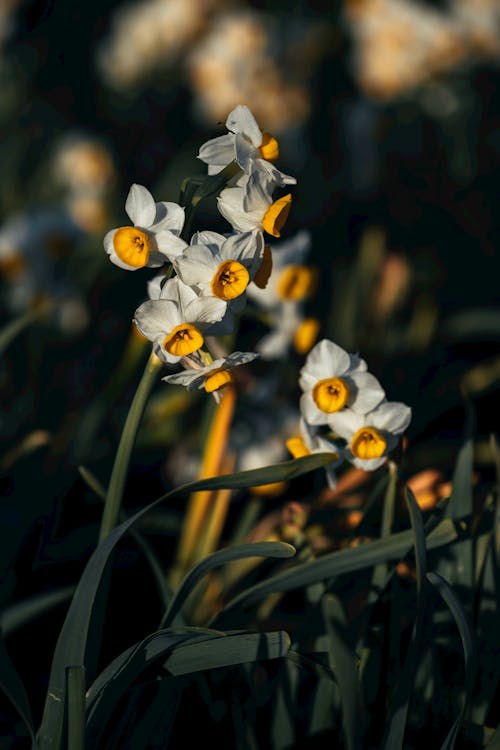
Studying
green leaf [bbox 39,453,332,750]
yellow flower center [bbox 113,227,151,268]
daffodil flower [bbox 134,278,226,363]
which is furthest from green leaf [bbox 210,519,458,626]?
yellow flower center [bbox 113,227,151,268]

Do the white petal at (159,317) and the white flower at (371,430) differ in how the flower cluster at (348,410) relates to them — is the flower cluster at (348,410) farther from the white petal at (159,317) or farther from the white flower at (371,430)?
the white petal at (159,317)

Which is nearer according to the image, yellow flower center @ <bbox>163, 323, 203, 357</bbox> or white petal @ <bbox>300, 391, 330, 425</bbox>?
yellow flower center @ <bbox>163, 323, 203, 357</bbox>

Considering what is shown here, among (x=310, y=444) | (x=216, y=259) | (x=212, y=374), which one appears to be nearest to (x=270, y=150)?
(x=216, y=259)

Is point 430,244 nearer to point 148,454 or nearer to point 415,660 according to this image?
point 148,454

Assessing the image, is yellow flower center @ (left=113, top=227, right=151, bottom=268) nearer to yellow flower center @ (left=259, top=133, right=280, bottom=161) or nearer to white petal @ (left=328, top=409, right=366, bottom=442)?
yellow flower center @ (left=259, top=133, right=280, bottom=161)

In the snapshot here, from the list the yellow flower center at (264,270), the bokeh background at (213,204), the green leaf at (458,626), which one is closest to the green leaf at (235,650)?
the green leaf at (458,626)

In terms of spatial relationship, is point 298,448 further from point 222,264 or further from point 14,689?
point 14,689

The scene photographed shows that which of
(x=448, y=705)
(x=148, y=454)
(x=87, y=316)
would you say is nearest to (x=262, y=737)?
(x=448, y=705)
